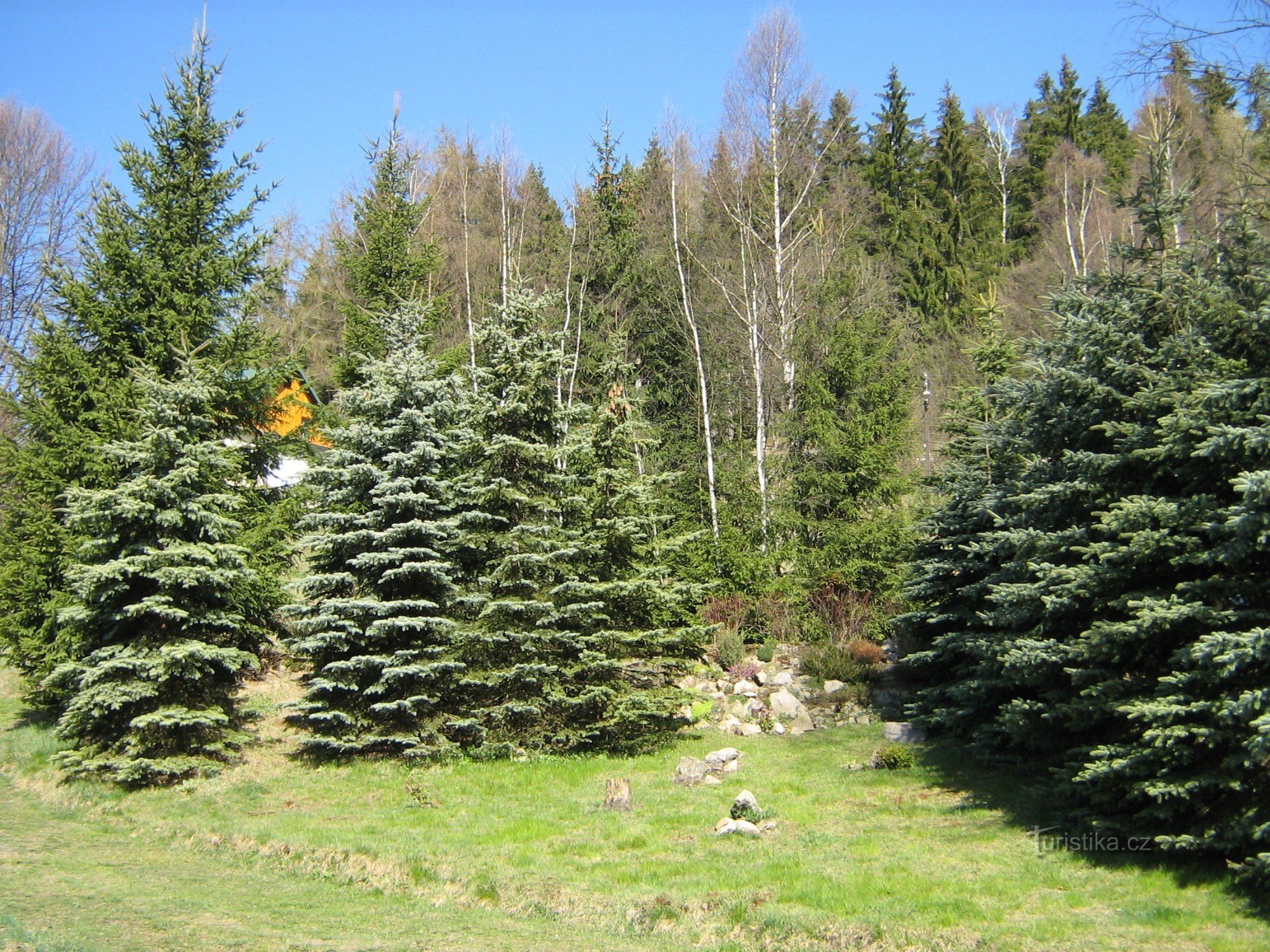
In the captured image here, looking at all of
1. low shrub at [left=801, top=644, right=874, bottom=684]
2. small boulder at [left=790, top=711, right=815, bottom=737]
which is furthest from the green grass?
low shrub at [left=801, top=644, right=874, bottom=684]

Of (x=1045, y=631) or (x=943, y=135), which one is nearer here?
(x=1045, y=631)

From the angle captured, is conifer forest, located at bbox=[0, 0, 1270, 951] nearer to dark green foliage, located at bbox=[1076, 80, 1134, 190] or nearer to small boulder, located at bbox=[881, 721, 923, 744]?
small boulder, located at bbox=[881, 721, 923, 744]

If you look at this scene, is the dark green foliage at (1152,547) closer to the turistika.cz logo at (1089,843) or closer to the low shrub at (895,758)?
the turistika.cz logo at (1089,843)

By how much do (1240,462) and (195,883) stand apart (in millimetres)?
12240

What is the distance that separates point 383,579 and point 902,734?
9354 millimetres

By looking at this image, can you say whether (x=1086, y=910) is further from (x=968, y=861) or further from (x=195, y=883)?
(x=195, y=883)

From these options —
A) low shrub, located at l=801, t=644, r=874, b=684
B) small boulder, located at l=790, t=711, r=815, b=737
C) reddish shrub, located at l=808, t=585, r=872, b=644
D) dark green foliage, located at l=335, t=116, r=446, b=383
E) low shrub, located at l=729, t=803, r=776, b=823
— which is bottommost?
low shrub, located at l=729, t=803, r=776, b=823

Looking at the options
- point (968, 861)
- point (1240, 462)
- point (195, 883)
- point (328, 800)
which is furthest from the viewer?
point (328, 800)

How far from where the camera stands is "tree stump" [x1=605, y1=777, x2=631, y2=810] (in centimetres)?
1270

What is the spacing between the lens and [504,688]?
16.1 m

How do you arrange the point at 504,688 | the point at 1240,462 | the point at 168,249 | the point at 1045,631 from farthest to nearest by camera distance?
the point at 168,249 < the point at 504,688 < the point at 1045,631 < the point at 1240,462

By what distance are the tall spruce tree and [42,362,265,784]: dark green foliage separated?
1.38 m

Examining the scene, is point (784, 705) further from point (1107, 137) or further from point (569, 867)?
point (1107, 137)

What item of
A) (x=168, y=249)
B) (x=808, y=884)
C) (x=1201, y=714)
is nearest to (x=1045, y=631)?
(x=1201, y=714)
